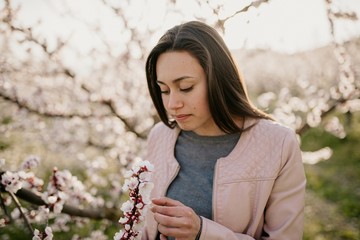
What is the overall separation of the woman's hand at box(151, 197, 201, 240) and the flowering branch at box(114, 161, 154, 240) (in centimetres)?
8

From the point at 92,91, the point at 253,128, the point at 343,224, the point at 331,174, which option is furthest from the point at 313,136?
the point at 253,128

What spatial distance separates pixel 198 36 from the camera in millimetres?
1562

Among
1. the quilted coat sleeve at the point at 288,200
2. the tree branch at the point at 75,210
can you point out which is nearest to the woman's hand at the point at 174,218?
the quilted coat sleeve at the point at 288,200

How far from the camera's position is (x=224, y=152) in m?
1.61

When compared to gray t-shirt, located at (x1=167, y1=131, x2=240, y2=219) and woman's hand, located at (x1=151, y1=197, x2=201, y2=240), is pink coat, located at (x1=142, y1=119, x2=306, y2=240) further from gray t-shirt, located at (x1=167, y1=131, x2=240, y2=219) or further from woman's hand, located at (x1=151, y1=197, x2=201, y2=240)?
woman's hand, located at (x1=151, y1=197, x2=201, y2=240)

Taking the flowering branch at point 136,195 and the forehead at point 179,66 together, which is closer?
the flowering branch at point 136,195

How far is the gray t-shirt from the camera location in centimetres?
154

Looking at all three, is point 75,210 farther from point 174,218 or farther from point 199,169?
point 174,218

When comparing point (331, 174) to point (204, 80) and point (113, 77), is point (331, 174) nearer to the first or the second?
point (113, 77)

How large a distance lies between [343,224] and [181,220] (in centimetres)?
422

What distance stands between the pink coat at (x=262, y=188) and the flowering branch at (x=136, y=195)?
42 cm

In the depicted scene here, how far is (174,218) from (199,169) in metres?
0.43

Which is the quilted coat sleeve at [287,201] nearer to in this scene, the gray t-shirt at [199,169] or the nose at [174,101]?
the gray t-shirt at [199,169]

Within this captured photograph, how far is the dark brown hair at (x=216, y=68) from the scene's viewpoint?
1521mm
